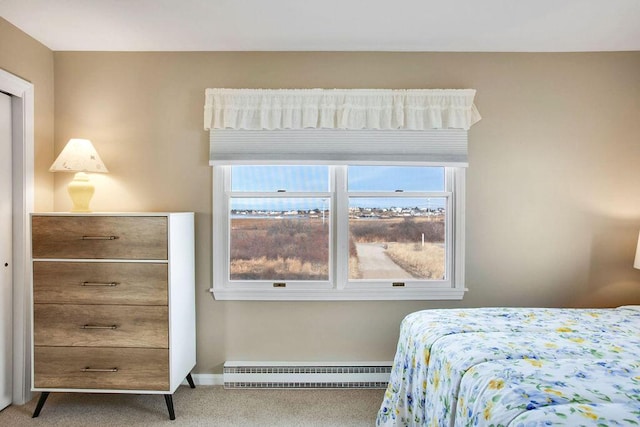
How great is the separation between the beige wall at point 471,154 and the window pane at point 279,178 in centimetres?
26

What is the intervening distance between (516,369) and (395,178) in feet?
5.47

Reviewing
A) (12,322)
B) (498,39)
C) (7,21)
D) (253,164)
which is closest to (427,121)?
(498,39)

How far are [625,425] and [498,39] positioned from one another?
2356mm

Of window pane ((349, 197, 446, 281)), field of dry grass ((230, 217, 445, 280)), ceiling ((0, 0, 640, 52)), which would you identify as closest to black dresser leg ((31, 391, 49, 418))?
field of dry grass ((230, 217, 445, 280))

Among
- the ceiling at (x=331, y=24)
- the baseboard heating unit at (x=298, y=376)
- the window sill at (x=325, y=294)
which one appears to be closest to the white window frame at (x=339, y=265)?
the window sill at (x=325, y=294)

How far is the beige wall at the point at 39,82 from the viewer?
2447 mm

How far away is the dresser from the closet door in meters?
0.26

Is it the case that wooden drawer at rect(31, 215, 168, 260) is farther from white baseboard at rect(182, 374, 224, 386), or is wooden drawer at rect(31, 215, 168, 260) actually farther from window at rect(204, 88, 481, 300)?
white baseboard at rect(182, 374, 224, 386)

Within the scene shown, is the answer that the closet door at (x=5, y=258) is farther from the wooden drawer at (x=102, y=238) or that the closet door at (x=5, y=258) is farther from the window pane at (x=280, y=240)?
the window pane at (x=280, y=240)

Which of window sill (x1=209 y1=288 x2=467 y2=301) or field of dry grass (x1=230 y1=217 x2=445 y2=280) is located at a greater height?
field of dry grass (x1=230 y1=217 x2=445 y2=280)

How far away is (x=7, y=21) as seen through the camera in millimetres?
2391

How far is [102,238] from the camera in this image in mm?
2381

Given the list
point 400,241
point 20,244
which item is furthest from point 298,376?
point 20,244

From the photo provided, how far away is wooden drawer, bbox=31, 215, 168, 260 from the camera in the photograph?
2.38 m
